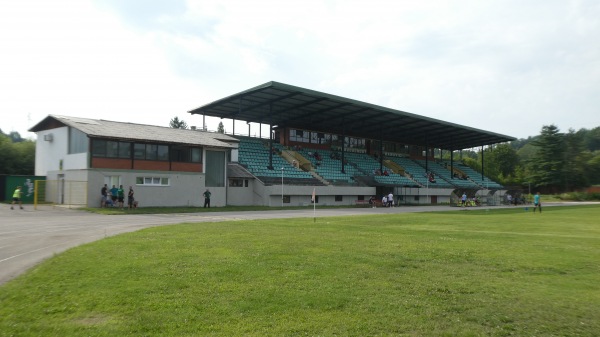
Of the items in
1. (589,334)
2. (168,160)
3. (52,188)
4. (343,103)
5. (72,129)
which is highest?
(343,103)

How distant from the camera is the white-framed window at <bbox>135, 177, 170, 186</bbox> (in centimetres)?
3588

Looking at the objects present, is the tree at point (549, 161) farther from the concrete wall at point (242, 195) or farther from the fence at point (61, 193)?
the fence at point (61, 193)

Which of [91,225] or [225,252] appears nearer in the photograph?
[225,252]

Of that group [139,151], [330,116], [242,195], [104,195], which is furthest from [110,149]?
[330,116]

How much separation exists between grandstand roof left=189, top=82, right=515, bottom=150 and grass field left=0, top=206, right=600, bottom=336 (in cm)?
3236

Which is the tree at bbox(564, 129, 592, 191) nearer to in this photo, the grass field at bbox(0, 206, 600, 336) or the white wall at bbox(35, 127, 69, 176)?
the grass field at bbox(0, 206, 600, 336)

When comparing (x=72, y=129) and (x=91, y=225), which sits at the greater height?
(x=72, y=129)

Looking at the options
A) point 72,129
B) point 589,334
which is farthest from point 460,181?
point 589,334

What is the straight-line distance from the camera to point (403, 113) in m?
57.1

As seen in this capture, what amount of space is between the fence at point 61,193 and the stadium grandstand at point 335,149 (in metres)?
14.2

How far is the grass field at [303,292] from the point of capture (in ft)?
20.5

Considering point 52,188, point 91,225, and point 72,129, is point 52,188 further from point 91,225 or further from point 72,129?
point 91,225

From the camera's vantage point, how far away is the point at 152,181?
36.6 meters

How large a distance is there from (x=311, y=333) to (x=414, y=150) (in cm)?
7897
